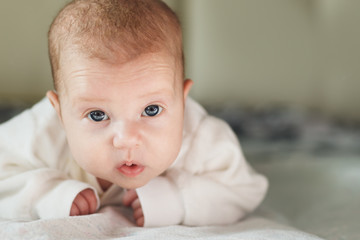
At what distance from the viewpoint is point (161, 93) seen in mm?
737

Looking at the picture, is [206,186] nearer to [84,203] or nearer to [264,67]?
[84,203]

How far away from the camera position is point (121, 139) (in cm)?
70

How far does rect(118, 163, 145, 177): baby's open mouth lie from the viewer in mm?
764

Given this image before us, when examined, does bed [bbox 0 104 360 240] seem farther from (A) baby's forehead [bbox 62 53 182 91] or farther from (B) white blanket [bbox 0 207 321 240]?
(A) baby's forehead [bbox 62 53 182 91]

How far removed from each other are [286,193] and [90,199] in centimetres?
55

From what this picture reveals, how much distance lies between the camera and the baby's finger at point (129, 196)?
0.90 meters

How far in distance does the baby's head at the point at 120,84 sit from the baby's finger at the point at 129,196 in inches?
4.2

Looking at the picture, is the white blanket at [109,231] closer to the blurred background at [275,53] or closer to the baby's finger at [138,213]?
the baby's finger at [138,213]

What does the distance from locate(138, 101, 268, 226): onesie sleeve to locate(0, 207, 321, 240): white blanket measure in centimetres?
6

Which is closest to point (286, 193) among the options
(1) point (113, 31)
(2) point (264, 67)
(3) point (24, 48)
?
(1) point (113, 31)

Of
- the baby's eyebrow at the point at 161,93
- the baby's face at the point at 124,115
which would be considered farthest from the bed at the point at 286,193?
the baby's eyebrow at the point at 161,93

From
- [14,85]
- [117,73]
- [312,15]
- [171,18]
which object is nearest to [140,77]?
[117,73]

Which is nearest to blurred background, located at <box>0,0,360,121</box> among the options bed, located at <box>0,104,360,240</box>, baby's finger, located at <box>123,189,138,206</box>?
bed, located at <box>0,104,360,240</box>

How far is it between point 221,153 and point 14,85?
1021 mm
